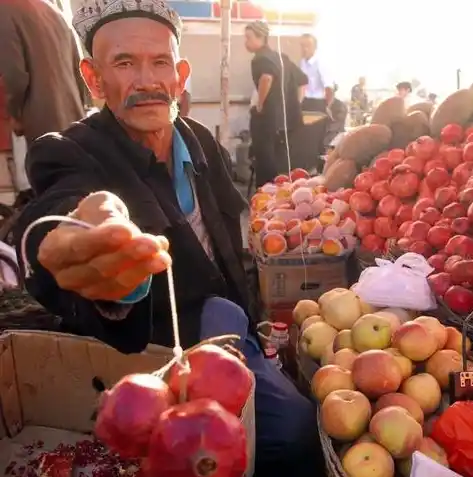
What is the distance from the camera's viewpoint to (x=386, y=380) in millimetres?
1769

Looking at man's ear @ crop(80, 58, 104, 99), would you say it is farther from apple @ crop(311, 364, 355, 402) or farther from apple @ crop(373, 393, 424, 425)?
apple @ crop(373, 393, 424, 425)

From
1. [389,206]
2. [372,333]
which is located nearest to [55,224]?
[372,333]

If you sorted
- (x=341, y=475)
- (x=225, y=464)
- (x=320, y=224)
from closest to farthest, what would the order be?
1. (x=225, y=464)
2. (x=341, y=475)
3. (x=320, y=224)

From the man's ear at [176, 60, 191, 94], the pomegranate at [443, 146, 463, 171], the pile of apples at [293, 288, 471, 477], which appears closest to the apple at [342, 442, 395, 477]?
the pile of apples at [293, 288, 471, 477]

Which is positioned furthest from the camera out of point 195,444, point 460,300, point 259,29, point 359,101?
point 359,101

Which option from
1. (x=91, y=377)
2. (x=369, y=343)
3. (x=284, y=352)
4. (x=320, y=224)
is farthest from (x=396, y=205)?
(x=91, y=377)

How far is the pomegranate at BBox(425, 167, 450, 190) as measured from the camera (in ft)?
10.9

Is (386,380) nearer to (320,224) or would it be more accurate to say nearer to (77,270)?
(77,270)

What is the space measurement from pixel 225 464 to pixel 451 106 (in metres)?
3.65

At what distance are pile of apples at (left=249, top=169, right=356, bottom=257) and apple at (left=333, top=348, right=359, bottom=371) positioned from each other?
1.27 metres

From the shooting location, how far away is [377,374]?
1.77 meters

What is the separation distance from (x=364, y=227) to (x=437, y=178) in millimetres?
505

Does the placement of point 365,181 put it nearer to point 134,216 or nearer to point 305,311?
point 305,311

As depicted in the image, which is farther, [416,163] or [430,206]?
[416,163]
